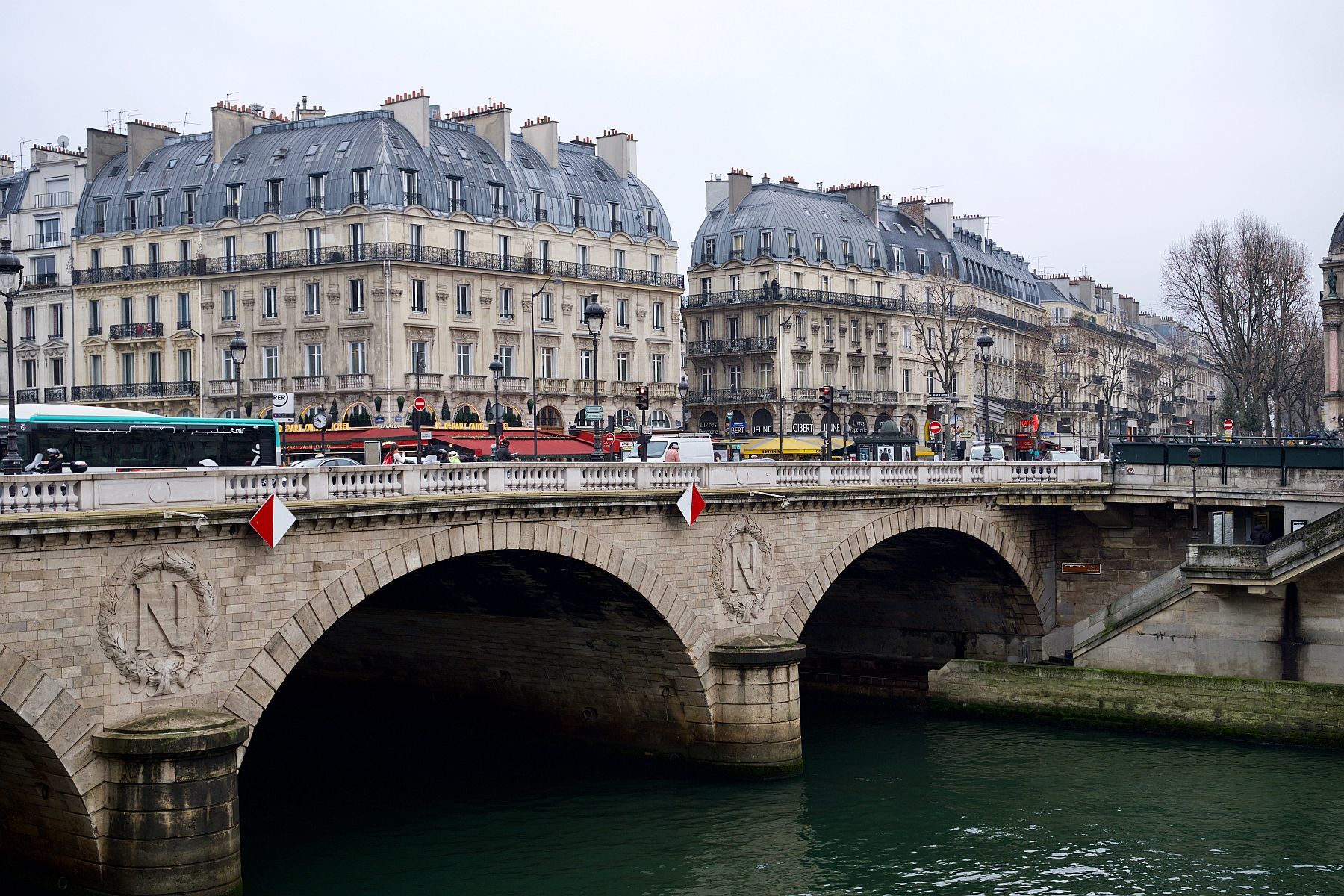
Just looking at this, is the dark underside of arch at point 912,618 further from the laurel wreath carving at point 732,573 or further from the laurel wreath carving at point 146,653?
the laurel wreath carving at point 146,653

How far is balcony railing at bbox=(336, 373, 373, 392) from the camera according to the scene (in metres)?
68.5

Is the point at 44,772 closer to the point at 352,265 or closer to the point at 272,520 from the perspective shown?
the point at 272,520

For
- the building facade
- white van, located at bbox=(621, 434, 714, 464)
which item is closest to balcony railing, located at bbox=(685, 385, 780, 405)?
the building facade

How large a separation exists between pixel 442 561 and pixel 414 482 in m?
3.13

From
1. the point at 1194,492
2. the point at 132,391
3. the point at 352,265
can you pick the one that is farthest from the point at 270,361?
the point at 1194,492

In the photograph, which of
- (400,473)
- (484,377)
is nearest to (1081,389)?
(484,377)

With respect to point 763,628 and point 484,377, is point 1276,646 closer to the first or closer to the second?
point 763,628

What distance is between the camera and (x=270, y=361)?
71625 mm

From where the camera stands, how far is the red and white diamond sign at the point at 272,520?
1019 inches

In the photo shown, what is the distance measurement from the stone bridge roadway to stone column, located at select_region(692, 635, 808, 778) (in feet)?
0.17

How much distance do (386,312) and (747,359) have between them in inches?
1120

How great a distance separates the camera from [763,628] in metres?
37.8

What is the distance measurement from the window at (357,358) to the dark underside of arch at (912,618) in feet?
81.2

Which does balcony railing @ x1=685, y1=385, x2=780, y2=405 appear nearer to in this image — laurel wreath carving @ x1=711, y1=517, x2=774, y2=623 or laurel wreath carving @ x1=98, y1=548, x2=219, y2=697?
laurel wreath carving @ x1=711, y1=517, x2=774, y2=623
